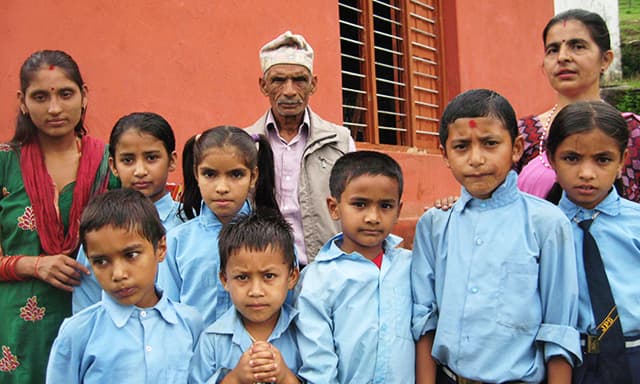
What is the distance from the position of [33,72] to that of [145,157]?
0.53 m

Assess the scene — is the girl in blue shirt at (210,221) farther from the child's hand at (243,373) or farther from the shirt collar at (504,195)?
the shirt collar at (504,195)

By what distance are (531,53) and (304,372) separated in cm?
657

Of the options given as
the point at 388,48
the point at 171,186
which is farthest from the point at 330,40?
the point at 171,186

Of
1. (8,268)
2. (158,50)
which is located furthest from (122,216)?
(158,50)

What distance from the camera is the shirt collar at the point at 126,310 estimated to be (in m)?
1.94

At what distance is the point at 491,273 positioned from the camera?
A: 192cm

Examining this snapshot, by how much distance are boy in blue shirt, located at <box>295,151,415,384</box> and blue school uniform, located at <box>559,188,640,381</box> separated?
57 cm

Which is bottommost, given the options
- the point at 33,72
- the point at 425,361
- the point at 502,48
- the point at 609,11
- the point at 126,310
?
the point at 425,361

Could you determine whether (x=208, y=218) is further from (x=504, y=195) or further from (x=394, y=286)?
(x=504, y=195)

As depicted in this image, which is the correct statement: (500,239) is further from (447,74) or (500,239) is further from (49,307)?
(447,74)

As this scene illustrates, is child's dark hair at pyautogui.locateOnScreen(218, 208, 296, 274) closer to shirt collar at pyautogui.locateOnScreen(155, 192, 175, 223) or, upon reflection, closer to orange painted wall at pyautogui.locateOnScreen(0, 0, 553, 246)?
shirt collar at pyautogui.locateOnScreen(155, 192, 175, 223)

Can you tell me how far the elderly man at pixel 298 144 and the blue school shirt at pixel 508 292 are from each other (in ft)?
2.87

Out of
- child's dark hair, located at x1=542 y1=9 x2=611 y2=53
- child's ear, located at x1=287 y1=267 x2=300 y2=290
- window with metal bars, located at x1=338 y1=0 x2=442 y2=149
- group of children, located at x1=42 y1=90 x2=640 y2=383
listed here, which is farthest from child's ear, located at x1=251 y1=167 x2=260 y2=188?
window with metal bars, located at x1=338 y1=0 x2=442 y2=149

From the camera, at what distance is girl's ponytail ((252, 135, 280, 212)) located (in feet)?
8.57
